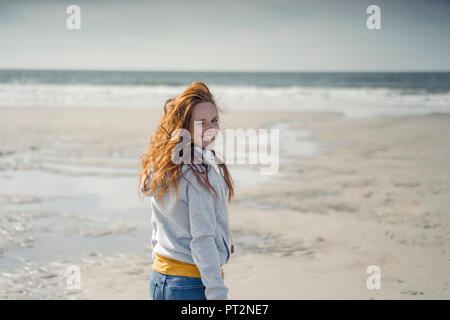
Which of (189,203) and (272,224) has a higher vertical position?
(189,203)

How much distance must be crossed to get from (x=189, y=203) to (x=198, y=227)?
109mm

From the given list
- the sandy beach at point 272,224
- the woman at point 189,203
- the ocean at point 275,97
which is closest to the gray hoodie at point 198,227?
the woman at point 189,203

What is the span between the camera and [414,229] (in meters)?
5.45

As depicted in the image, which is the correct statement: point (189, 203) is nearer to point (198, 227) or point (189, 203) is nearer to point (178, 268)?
point (198, 227)

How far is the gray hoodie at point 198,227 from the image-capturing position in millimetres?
1771

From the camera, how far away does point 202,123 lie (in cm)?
191

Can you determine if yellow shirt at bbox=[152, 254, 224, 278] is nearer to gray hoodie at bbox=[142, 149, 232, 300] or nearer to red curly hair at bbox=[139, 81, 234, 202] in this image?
gray hoodie at bbox=[142, 149, 232, 300]

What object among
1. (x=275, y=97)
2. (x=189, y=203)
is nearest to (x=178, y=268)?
(x=189, y=203)

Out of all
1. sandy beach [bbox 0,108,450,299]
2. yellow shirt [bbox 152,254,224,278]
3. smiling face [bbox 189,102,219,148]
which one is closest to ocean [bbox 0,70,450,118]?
smiling face [bbox 189,102,219,148]

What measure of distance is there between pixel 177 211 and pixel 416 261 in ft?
12.0

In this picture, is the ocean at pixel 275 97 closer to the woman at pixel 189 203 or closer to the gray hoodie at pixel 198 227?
the woman at pixel 189 203

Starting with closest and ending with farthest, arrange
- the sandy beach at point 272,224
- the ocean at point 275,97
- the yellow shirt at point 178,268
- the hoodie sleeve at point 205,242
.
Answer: the hoodie sleeve at point 205,242
the yellow shirt at point 178,268
the sandy beach at point 272,224
the ocean at point 275,97

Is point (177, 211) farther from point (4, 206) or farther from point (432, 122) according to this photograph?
point (432, 122)

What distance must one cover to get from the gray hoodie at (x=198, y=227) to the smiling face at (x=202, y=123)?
11 cm
